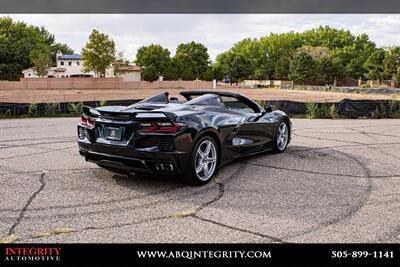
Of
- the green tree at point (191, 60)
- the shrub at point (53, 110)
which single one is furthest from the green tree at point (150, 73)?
the shrub at point (53, 110)

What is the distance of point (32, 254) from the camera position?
119 inches

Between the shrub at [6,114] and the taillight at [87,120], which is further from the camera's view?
the shrub at [6,114]

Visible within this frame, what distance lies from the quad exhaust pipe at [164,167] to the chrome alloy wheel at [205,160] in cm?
45

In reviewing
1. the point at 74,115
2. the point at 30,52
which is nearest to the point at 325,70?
the point at 30,52

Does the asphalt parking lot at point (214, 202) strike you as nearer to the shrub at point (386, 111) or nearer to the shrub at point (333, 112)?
the shrub at point (333, 112)

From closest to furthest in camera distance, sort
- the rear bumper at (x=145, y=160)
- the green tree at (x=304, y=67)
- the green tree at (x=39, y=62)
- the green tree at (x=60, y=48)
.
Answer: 1. the rear bumper at (x=145, y=160)
2. the green tree at (x=39, y=62)
3. the green tree at (x=304, y=67)
4. the green tree at (x=60, y=48)

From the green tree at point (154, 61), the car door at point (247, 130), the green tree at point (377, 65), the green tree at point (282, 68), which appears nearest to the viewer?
the car door at point (247, 130)

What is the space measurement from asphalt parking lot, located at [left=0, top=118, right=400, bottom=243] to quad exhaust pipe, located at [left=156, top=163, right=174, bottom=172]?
11.8 inches

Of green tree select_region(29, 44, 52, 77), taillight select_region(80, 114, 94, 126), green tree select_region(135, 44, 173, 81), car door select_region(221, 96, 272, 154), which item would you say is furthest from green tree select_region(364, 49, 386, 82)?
taillight select_region(80, 114, 94, 126)

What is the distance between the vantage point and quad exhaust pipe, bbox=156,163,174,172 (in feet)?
15.3

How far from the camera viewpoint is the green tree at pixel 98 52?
2697 inches

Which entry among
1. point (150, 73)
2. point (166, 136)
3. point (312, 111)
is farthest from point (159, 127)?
point (150, 73)

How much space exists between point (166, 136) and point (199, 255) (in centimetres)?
191

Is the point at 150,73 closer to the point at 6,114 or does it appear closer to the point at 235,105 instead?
the point at 6,114
